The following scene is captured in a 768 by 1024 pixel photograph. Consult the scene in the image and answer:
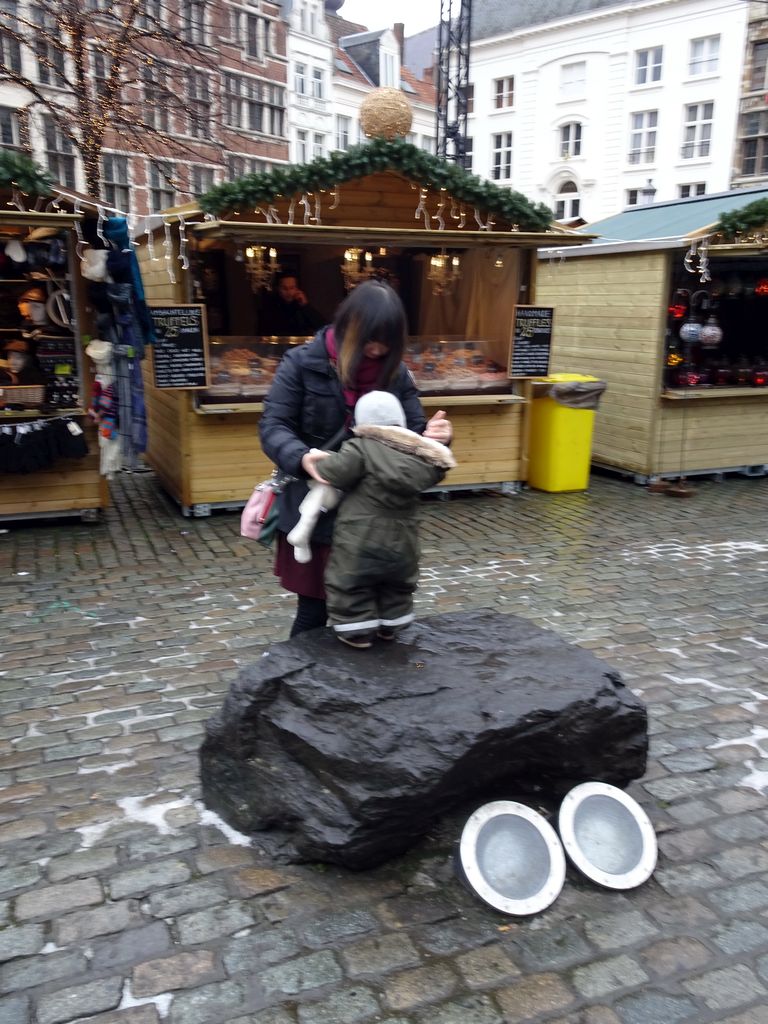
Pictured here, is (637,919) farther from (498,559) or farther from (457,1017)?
(498,559)

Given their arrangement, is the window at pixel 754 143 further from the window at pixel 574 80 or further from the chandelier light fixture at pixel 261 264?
the chandelier light fixture at pixel 261 264

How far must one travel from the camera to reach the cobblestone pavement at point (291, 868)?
2551mm

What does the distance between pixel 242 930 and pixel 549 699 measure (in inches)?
54.9

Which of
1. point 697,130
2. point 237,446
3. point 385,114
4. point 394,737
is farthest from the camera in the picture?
point 697,130

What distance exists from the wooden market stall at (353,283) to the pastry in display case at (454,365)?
0.05 ft

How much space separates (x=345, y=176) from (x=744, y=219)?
456cm

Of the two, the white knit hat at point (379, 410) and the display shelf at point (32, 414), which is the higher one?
the white knit hat at point (379, 410)

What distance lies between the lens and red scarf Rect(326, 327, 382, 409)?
3311 mm

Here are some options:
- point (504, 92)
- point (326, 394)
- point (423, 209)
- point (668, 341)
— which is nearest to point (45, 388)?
point (423, 209)

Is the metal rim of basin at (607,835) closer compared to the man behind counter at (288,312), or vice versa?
the metal rim of basin at (607,835)

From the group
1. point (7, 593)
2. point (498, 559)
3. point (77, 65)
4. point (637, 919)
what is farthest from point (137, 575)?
point (77, 65)

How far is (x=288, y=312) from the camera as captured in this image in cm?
1004

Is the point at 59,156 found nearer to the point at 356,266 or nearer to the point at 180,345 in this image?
the point at 356,266

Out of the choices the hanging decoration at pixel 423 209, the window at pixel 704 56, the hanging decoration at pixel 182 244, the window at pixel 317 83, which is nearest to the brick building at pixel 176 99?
the window at pixel 317 83
